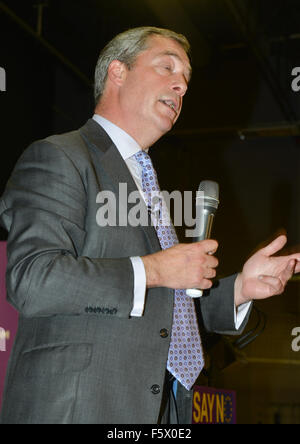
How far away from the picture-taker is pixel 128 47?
189cm

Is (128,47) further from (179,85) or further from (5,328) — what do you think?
(5,328)

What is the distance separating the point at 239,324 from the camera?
178cm

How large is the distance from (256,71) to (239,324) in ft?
18.0

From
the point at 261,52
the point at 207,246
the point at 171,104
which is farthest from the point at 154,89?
the point at 261,52

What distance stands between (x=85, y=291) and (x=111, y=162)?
427mm

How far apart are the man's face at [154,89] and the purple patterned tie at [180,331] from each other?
0.20 metres

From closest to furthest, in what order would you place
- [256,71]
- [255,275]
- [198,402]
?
[255,275] → [198,402] → [256,71]

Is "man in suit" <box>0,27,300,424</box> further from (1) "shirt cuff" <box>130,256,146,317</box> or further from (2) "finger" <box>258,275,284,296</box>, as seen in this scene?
(2) "finger" <box>258,275,284,296</box>

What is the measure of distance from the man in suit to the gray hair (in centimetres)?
41

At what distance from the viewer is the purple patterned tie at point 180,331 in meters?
1.48

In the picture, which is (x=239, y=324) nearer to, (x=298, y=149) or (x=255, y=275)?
(x=255, y=275)

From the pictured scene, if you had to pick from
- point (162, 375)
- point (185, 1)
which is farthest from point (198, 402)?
point (185, 1)

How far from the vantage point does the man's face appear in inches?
69.4

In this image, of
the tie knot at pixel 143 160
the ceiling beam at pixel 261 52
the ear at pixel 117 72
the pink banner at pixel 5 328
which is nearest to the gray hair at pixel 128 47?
the ear at pixel 117 72
